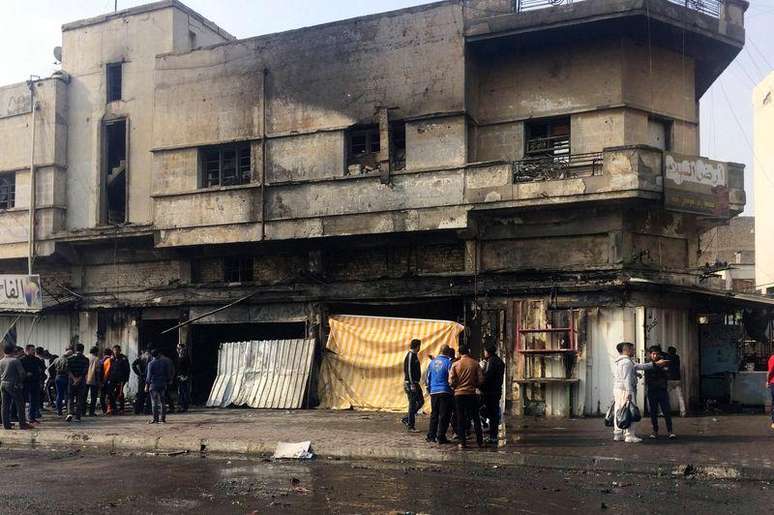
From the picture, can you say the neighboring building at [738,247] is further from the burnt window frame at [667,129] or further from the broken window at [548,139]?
the broken window at [548,139]

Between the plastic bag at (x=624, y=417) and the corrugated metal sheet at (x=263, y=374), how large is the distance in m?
8.99

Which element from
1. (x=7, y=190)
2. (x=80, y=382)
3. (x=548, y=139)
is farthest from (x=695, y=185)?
(x=7, y=190)

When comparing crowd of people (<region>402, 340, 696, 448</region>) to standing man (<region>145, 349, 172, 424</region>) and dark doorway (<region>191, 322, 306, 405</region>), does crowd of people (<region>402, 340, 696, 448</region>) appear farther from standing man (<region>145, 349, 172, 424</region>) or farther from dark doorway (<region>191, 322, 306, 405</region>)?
dark doorway (<region>191, 322, 306, 405</region>)

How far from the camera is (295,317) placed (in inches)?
800

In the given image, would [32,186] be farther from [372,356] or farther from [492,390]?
[492,390]

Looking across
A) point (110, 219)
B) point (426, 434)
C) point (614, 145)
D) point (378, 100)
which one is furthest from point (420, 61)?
point (110, 219)

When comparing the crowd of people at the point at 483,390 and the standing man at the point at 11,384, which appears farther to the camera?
the standing man at the point at 11,384

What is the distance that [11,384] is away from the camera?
15.6m

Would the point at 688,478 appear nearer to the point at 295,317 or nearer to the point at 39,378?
the point at 295,317

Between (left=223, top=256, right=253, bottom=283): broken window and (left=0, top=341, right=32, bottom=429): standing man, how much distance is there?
22.2 feet

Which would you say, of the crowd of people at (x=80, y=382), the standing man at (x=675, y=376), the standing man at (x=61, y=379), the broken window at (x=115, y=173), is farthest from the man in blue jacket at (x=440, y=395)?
the broken window at (x=115, y=173)

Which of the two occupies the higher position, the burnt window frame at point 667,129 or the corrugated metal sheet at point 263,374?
the burnt window frame at point 667,129

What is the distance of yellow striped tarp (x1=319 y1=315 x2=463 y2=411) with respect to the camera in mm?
17891

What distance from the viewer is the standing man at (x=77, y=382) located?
1716cm
